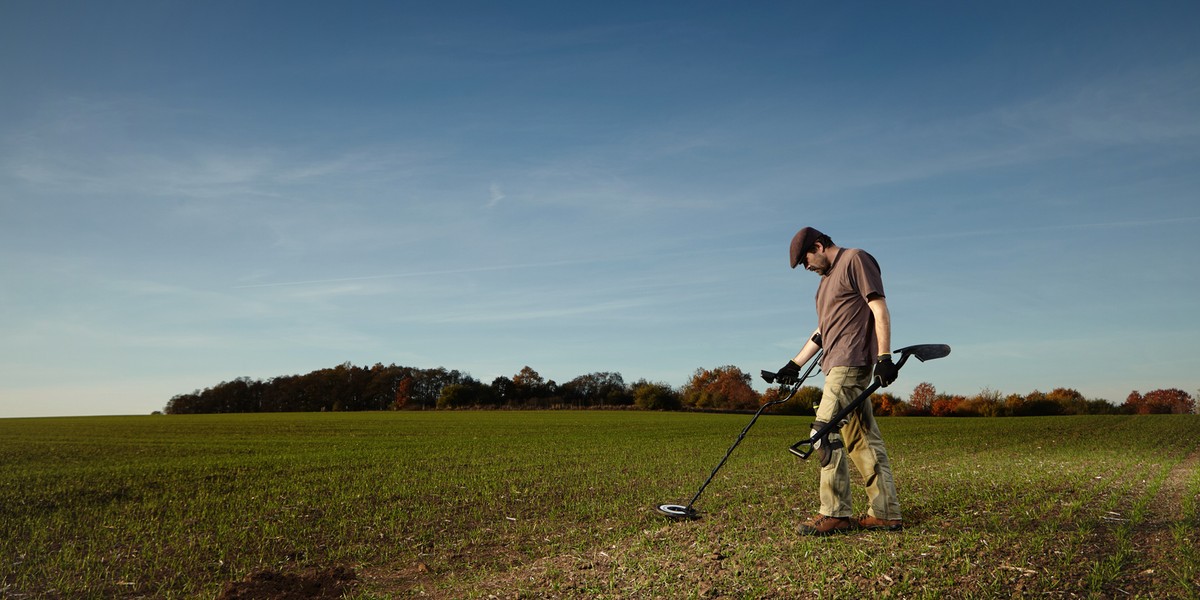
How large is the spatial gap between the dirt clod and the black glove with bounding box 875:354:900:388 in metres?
5.25

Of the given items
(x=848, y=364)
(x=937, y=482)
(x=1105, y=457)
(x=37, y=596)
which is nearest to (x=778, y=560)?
(x=848, y=364)

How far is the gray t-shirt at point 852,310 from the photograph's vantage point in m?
6.64

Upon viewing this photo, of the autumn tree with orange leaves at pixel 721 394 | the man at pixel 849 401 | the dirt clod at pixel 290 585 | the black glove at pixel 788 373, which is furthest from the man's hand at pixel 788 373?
the autumn tree with orange leaves at pixel 721 394

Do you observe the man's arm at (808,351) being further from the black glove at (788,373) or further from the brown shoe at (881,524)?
the brown shoe at (881,524)

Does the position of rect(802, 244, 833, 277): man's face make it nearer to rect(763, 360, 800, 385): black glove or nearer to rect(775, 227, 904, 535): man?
rect(775, 227, 904, 535): man

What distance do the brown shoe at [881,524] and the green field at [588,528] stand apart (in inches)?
7.2

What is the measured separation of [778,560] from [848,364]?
1.86 meters

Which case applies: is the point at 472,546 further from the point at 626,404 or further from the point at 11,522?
the point at 626,404

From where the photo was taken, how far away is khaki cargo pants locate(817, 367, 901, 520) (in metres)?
6.78

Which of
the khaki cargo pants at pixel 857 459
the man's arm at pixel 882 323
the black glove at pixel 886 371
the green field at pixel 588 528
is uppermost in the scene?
the man's arm at pixel 882 323

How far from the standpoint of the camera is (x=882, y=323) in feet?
21.1

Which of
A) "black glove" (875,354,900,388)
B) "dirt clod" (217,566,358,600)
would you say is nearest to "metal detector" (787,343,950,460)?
"black glove" (875,354,900,388)

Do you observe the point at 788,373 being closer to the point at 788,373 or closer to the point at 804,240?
the point at 788,373

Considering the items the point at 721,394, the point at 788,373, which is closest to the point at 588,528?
the point at 788,373
